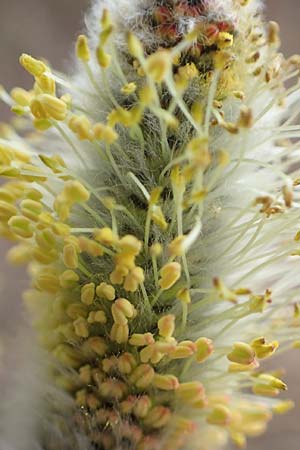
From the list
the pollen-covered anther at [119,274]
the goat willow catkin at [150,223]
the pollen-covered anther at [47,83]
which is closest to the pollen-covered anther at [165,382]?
the goat willow catkin at [150,223]

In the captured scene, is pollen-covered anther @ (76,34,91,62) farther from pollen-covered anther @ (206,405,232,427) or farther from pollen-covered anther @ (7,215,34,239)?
pollen-covered anther @ (206,405,232,427)

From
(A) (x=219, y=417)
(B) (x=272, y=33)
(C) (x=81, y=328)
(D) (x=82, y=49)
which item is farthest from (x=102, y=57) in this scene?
(A) (x=219, y=417)

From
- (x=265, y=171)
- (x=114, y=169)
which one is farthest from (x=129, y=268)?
(x=265, y=171)

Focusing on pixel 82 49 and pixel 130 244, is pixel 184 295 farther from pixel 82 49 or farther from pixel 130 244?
pixel 82 49

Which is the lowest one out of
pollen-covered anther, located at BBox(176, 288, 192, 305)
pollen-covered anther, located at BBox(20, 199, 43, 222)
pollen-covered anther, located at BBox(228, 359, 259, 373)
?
pollen-covered anther, located at BBox(228, 359, 259, 373)

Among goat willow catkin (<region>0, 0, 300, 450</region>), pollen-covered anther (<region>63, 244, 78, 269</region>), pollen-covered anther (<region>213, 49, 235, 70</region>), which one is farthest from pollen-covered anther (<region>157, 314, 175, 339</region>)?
pollen-covered anther (<region>213, 49, 235, 70</region>)

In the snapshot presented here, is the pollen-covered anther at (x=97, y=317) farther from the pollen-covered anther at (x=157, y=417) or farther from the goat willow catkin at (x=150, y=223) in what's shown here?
the pollen-covered anther at (x=157, y=417)

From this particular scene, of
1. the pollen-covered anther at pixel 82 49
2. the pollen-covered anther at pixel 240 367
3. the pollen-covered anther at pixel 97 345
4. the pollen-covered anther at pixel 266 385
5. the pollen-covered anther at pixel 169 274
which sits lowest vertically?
the pollen-covered anther at pixel 266 385
